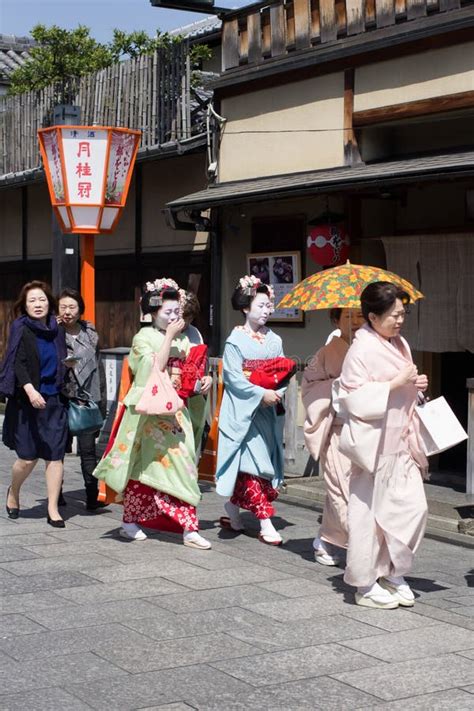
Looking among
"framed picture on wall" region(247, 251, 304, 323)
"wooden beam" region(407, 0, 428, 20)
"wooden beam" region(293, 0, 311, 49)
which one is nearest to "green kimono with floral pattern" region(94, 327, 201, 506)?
"wooden beam" region(407, 0, 428, 20)

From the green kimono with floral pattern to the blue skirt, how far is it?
22.2 inches

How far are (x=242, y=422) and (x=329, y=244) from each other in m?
4.78

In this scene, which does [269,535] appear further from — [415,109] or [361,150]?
[361,150]

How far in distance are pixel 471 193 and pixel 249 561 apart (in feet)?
17.9

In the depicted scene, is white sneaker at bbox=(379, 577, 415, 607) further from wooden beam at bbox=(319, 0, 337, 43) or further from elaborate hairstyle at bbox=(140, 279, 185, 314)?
wooden beam at bbox=(319, 0, 337, 43)

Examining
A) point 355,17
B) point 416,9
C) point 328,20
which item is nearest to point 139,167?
point 328,20

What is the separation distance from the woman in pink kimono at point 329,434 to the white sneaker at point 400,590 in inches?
28.0

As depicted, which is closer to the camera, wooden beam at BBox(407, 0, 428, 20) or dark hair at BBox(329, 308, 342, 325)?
dark hair at BBox(329, 308, 342, 325)

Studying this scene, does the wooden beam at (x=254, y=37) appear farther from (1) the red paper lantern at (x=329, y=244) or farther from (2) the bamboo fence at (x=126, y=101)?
(1) the red paper lantern at (x=329, y=244)

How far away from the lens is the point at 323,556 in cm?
748

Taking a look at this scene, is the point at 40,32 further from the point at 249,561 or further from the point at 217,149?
the point at 249,561

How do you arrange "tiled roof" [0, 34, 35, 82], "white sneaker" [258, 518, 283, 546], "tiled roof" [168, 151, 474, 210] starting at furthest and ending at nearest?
1. "tiled roof" [0, 34, 35, 82]
2. "tiled roof" [168, 151, 474, 210]
3. "white sneaker" [258, 518, 283, 546]

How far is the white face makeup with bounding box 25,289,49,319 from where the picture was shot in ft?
28.3

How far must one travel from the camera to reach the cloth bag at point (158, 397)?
7.89m
